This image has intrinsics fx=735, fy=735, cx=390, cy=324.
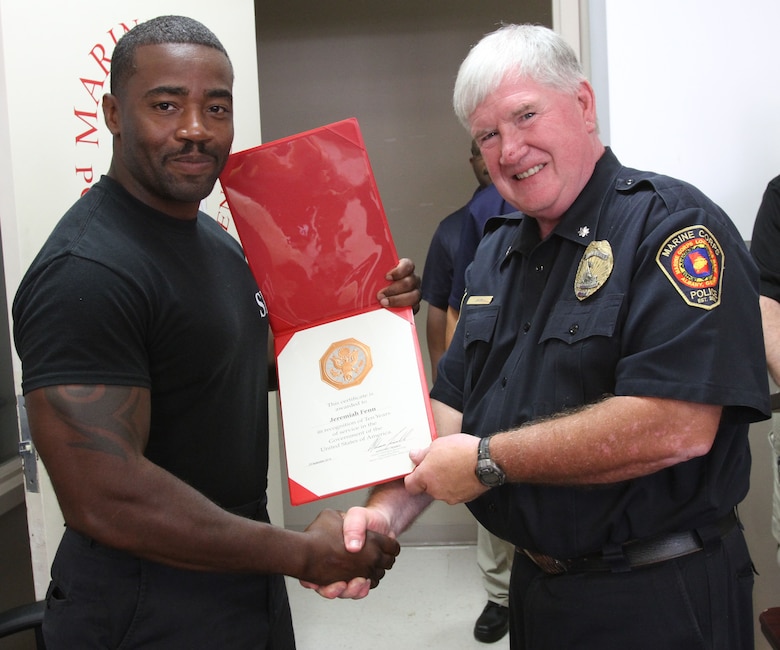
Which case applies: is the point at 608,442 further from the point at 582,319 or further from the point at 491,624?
the point at 491,624

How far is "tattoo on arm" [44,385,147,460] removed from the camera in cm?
101

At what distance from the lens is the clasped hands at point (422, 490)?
1.18 meters

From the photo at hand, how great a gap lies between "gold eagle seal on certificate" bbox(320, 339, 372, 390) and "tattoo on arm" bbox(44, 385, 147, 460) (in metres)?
0.41

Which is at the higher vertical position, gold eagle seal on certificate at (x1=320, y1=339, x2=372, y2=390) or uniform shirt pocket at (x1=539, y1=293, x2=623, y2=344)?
uniform shirt pocket at (x1=539, y1=293, x2=623, y2=344)

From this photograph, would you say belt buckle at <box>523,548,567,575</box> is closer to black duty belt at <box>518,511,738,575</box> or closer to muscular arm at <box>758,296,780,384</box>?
black duty belt at <box>518,511,738,575</box>

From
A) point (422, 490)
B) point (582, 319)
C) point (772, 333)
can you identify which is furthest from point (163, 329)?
point (772, 333)

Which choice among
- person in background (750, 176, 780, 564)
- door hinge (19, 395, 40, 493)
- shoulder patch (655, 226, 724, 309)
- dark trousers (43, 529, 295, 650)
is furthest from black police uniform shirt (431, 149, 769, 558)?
door hinge (19, 395, 40, 493)

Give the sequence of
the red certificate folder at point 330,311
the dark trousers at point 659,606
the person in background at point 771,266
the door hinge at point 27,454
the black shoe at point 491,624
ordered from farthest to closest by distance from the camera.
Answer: the black shoe at point 491,624
the person in background at point 771,266
the door hinge at point 27,454
the red certificate folder at point 330,311
the dark trousers at point 659,606

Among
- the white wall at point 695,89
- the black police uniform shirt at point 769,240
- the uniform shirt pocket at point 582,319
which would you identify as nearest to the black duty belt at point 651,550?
the uniform shirt pocket at point 582,319

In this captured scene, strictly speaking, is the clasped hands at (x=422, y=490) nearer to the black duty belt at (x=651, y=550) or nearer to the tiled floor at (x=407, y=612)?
the black duty belt at (x=651, y=550)

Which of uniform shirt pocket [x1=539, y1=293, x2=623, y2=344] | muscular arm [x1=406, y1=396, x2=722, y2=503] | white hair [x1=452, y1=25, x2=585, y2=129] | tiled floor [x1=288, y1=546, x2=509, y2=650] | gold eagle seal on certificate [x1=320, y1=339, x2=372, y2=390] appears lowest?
tiled floor [x1=288, y1=546, x2=509, y2=650]

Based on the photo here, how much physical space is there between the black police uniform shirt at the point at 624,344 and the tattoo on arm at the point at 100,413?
570 mm

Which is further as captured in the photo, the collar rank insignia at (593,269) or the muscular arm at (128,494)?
the collar rank insignia at (593,269)

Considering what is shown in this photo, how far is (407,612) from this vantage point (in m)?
2.82
